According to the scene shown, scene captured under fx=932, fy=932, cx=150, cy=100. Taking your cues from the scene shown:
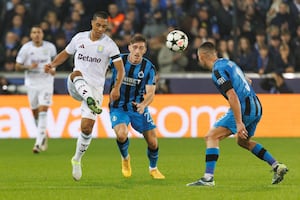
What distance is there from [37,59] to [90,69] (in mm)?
5715

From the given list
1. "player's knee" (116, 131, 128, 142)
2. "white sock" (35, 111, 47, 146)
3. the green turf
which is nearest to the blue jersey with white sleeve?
the green turf

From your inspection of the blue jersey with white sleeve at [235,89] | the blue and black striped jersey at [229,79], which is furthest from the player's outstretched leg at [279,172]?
the blue and black striped jersey at [229,79]

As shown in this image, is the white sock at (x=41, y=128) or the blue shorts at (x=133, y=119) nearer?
the blue shorts at (x=133, y=119)

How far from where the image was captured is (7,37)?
2170 centimetres

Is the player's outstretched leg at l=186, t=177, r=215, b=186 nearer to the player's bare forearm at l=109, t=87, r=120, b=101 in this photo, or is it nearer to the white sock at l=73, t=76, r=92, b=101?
the player's bare forearm at l=109, t=87, r=120, b=101

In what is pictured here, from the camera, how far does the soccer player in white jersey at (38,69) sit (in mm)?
17500

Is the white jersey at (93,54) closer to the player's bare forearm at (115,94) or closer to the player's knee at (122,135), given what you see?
the player's bare forearm at (115,94)

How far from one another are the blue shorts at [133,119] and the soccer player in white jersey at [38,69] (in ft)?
16.2

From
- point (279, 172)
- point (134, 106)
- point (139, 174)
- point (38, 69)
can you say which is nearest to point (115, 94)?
point (134, 106)

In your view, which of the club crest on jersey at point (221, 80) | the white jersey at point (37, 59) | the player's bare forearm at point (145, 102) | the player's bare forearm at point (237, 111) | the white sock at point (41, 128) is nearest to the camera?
the player's bare forearm at point (237, 111)

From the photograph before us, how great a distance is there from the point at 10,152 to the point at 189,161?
3.76 metres

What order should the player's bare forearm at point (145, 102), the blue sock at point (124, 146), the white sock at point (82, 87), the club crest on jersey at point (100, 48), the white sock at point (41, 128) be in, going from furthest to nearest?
1. the white sock at point (41, 128)
2. the blue sock at point (124, 146)
3. the player's bare forearm at point (145, 102)
4. the club crest on jersey at point (100, 48)
5. the white sock at point (82, 87)

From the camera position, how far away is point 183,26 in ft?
72.9

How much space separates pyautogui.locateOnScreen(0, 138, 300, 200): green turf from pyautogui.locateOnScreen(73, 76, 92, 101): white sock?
110 cm
